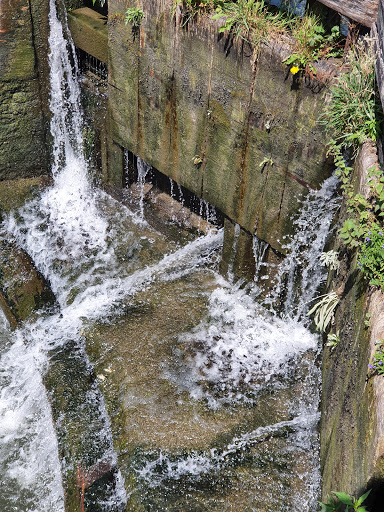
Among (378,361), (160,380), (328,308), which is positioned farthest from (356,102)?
(160,380)

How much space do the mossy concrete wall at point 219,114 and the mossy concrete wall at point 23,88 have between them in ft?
4.02

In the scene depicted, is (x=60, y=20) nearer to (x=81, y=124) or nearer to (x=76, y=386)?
(x=81, y=124)

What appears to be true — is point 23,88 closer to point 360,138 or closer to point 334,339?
point 360,138

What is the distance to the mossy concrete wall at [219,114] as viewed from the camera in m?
4.82

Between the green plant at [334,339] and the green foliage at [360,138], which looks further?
the green plant at [334,339]

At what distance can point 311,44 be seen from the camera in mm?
4496

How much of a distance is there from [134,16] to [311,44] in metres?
2.23

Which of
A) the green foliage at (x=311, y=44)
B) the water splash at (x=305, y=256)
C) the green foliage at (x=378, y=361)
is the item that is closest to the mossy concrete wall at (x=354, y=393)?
the green foliage at (x=378, y=361)

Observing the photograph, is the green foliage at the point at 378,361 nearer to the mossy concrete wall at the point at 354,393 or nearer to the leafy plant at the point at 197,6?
the mossy concrete wall at the point at 354,393

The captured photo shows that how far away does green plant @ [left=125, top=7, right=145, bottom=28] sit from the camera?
569 centimetres

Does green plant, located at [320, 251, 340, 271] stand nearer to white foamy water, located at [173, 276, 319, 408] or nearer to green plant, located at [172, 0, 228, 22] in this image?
white foamy water, located at [173, 276, 319, 408]

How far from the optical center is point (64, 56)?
281 inches

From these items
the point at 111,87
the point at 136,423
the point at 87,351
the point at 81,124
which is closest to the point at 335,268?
the point at 136,423

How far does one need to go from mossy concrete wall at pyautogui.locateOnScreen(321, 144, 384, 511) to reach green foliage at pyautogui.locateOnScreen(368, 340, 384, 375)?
0.05 meters
